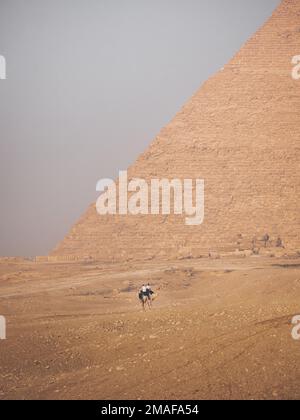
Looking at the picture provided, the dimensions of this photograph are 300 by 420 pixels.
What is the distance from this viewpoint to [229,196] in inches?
2197

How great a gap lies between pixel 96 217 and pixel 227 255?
18919 mm

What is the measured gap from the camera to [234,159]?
5853 centimetres

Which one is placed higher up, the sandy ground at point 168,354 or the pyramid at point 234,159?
the pyramid at point 234,159

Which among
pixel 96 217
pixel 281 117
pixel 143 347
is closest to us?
pixel 143 347

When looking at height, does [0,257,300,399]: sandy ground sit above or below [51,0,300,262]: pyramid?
below

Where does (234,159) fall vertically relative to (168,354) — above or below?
above

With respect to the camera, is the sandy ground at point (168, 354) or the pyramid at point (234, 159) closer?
the sandy ground at point (168, 354)

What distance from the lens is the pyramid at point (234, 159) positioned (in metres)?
51.3

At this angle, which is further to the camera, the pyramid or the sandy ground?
the pyramid

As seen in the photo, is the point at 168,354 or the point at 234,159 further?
the point at 234,159

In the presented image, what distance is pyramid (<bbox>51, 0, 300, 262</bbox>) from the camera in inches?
2020
